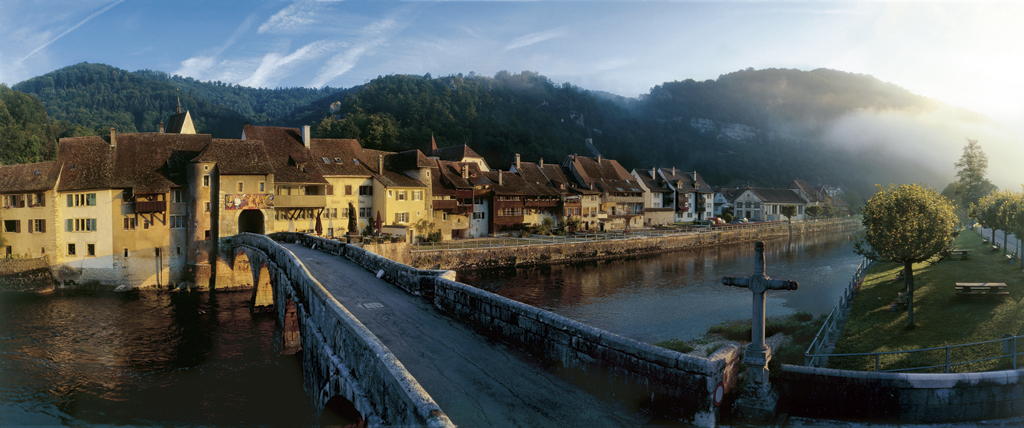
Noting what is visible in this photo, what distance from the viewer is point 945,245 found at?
73.0 ft

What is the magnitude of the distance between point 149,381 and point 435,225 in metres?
35.7

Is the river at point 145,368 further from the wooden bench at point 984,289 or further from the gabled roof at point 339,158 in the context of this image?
the wooden bench at point 984,289

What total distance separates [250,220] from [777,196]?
10588 centimetres

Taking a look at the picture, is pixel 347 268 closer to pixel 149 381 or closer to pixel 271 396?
pixel 271 396

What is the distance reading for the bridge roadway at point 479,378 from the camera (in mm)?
8375

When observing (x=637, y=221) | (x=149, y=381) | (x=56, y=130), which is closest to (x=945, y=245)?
(x=149, y=381)

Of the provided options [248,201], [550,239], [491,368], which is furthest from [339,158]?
[491,368]

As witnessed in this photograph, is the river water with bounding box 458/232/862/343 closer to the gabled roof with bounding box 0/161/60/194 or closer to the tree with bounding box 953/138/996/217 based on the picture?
the tree with bounding box 953/138/996/217

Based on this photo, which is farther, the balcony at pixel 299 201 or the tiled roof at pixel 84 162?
the balcony at pixel 299 201

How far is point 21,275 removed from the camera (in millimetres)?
41375

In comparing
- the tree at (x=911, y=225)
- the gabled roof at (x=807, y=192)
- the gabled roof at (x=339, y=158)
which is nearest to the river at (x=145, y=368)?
the gabled roof at (x=339, y=158)

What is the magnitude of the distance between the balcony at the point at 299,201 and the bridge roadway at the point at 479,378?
110 ft

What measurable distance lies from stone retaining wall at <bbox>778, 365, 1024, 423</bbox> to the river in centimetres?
942

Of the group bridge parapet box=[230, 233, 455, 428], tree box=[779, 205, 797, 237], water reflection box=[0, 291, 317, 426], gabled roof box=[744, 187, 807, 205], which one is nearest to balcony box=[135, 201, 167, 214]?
water reflection box=[0, 291, 317, 426]
